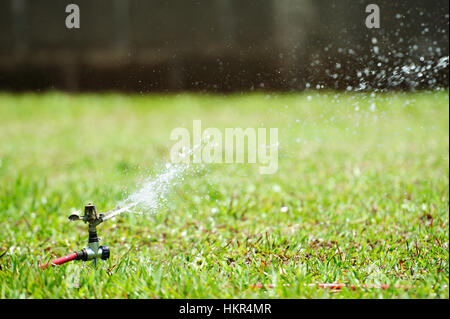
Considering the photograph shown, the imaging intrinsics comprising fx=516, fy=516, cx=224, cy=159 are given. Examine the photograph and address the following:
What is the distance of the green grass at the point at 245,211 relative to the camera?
5.50 feet

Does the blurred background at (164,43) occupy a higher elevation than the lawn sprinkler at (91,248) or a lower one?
higher

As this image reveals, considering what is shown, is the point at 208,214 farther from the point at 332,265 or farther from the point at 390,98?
the point at 390,98

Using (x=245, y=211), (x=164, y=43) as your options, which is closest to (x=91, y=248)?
(x=245, y=211)

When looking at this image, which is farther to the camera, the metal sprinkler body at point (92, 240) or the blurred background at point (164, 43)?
the blurred background at point (164, 43)

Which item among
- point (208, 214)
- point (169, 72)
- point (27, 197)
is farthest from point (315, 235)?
point (169, 72)

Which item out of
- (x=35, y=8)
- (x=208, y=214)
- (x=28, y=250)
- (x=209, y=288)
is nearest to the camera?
(x=209, y=288)

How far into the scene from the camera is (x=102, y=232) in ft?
7.78

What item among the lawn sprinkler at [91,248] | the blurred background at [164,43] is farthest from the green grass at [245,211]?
the blurred background at [164,43]

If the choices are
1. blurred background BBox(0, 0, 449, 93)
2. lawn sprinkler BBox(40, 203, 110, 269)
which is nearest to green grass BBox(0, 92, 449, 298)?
lawn sprinkler BBox(40, 203, 110, 269)

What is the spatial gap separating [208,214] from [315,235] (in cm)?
62

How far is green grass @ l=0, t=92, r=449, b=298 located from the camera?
1.68 metres

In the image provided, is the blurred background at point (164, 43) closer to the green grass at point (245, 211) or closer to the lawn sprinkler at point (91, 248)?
the green grass at point (245, 211)

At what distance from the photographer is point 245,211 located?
269 cm

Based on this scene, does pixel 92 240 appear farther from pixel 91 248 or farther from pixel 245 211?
pixel 245 211
